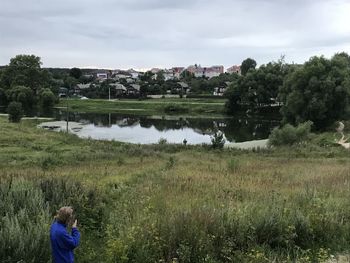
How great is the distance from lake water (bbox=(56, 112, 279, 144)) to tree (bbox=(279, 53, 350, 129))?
7.43 metres

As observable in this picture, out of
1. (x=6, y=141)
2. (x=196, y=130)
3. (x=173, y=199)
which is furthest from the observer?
(x=196, y=130)

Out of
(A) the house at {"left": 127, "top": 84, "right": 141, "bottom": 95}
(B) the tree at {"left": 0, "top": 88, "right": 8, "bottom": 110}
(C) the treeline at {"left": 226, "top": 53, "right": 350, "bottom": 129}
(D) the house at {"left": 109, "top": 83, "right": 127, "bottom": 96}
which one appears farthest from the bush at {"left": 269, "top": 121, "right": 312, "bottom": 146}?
(D) the house at {"left": 109, "top": 83, "right": 127, "bottom": 96}

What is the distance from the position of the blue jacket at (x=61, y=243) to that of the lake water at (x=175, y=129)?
52892 millimetres

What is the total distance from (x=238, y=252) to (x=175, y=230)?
1.01m

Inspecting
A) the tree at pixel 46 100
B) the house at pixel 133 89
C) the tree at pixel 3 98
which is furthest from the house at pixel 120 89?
the tree at pixel 46 100

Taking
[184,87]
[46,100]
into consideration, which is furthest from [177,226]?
[184,87]

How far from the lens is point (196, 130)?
260 feet

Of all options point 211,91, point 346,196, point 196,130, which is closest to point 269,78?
point 196,130

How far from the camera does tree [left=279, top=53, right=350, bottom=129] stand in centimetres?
7006

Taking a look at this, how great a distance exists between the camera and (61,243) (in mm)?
5836

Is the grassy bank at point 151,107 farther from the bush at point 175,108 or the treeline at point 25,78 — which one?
the treeline at point 25,78

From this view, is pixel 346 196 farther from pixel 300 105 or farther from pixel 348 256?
pixel 300 105

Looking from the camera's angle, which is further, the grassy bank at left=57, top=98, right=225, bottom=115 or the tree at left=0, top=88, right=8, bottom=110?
the tree at left=0, top=88, right=8, bottom=110

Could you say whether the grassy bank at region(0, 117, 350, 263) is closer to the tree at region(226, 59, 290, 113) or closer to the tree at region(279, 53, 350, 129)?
the tree at region(279, 53, 350, 129)
